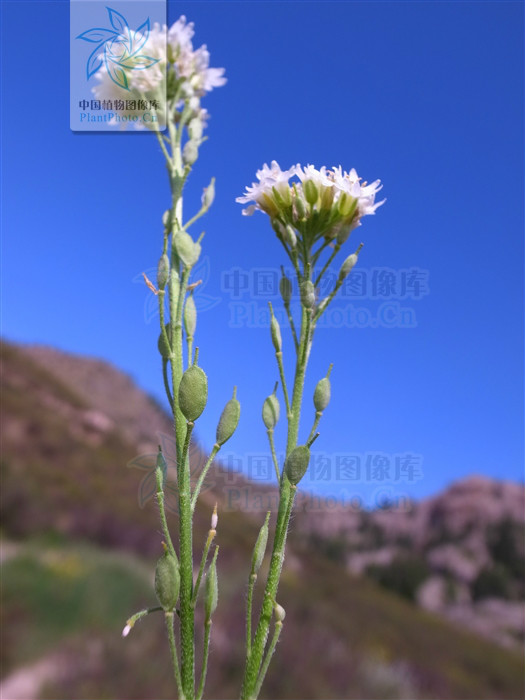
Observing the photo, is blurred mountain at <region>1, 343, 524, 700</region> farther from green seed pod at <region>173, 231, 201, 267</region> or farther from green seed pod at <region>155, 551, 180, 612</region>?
green seed pod at <region>173, 231, 201, 267</region>

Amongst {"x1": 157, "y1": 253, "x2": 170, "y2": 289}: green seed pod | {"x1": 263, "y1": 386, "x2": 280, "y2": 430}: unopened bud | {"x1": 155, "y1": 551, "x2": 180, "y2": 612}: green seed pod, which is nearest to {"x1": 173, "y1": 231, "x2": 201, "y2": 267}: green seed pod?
{"x1": 157, "y1": 253, "x2": 170, "y2": 289}: green seed pod

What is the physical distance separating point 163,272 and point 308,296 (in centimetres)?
34

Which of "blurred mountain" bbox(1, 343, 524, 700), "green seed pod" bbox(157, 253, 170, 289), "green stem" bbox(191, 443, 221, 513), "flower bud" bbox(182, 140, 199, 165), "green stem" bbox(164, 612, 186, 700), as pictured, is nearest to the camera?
"green stem" bbox(164, 612, 186, 700)

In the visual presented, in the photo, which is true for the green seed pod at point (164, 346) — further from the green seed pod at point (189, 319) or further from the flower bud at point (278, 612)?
the flower bud at point (278, 612)

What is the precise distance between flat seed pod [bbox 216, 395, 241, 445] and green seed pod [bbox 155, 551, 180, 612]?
26cm

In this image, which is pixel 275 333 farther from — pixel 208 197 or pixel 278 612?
pixel 278 612

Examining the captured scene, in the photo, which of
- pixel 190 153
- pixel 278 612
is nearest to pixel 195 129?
pixel 190 153

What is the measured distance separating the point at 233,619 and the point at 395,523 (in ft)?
32.1

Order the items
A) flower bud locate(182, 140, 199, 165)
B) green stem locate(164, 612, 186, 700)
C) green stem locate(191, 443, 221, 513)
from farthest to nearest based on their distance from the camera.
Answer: flower bud locate(182, 140, 199, 165), green stem locate(191, 443, 221, 513), green stem locate(164, 612, 186, 700)

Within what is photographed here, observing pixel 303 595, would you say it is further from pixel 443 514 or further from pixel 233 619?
pixel 443 514

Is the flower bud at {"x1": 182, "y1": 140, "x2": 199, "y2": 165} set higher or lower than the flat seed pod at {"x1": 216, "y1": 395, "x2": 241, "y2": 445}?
higher

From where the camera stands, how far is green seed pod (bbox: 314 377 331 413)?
1191 mm

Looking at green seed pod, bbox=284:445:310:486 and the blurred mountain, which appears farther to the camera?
the blurred mountain

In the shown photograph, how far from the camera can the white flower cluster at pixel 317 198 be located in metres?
1.26
